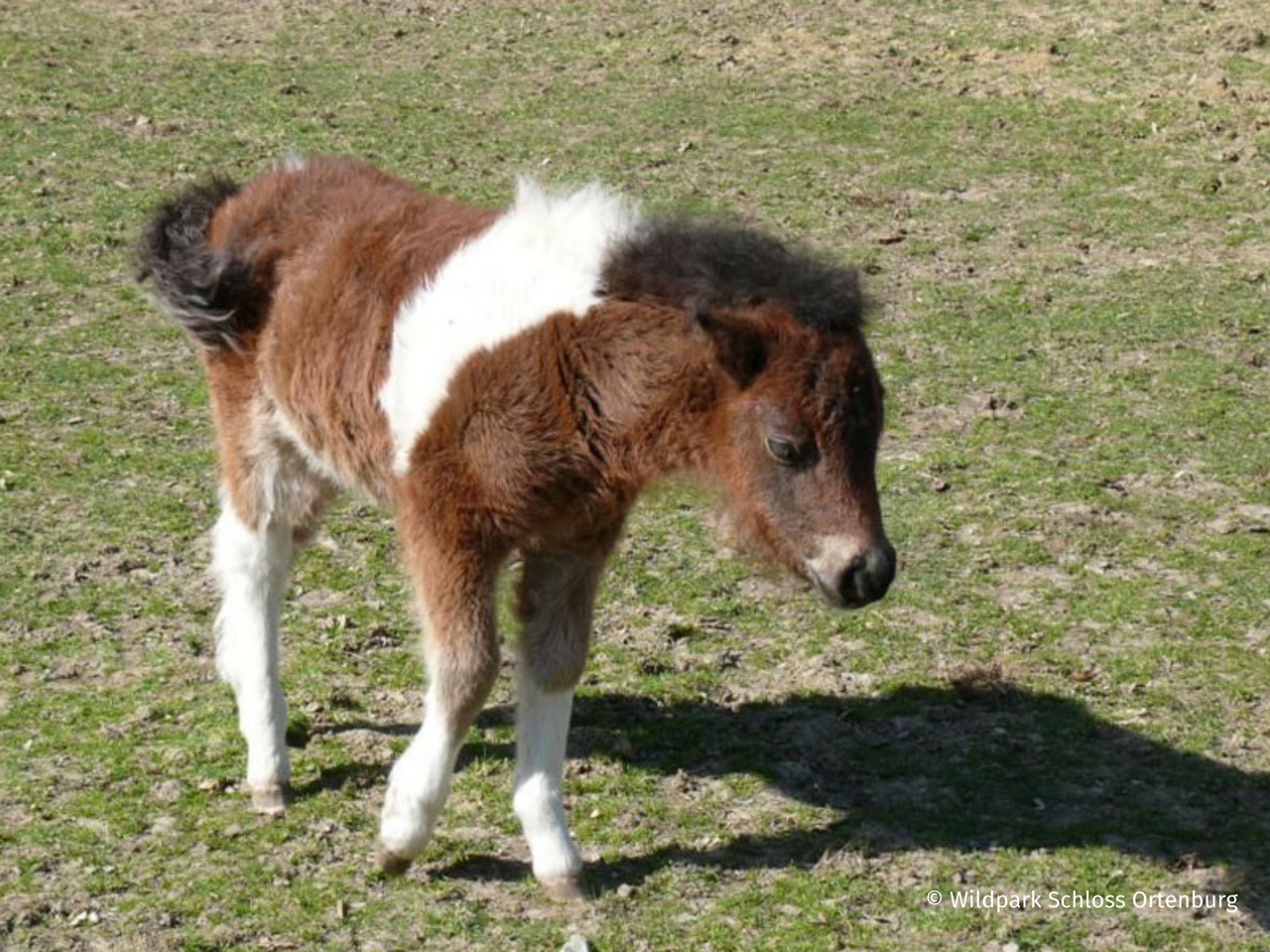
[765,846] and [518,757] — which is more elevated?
[518,757]

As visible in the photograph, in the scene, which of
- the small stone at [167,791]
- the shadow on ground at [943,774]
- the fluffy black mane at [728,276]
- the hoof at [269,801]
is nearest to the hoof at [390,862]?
the shadow on ground at [943,774]

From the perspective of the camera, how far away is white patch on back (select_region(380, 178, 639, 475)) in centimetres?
542

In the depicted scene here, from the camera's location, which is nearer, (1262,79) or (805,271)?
(805,271)

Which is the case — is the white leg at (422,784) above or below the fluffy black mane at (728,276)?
below

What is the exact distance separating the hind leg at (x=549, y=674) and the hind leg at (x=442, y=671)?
0.76 ft

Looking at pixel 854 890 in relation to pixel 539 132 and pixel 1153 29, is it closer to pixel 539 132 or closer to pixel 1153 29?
pixel 539 132

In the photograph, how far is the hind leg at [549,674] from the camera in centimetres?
572

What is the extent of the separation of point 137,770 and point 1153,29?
39.4ft

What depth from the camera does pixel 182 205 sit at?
263 inches

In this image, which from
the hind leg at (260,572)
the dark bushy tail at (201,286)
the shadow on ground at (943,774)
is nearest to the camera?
the shadow on ground at (943,774)

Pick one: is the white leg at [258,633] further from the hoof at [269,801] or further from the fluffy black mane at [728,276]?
the fluffy black mane at [728,276]

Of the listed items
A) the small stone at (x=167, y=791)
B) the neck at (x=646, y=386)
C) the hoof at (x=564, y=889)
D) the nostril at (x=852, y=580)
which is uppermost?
the neck at (x=646, y=386)

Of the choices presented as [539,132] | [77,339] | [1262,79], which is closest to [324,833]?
[77,339]

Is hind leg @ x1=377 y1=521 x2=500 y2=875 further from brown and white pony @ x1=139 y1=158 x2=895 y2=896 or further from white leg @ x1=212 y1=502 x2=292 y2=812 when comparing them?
white leg @ x1=212 y1=502 x2=292 y2=812
